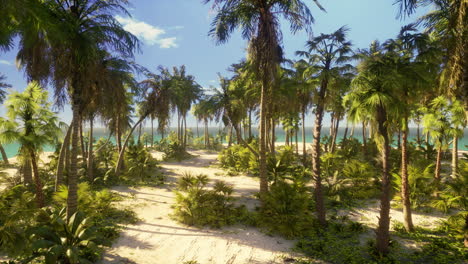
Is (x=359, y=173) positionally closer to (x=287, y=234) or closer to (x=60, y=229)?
(x=287, y=234)

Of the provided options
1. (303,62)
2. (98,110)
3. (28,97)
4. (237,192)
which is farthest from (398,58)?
(28,97)

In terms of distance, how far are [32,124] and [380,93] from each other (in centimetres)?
1465

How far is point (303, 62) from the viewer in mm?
9789

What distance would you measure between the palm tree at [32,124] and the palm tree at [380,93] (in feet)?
44.4

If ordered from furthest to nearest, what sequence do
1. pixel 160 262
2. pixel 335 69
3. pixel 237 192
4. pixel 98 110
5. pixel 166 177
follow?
pixel 166 177, pixel 237 192, pixel 98 110, pixel 335 69, pixel 160 262

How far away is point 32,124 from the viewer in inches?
387

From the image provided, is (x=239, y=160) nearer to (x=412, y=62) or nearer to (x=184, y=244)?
(x=184, y=244)

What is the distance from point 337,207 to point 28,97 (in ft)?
56.0

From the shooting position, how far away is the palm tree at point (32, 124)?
9406mm

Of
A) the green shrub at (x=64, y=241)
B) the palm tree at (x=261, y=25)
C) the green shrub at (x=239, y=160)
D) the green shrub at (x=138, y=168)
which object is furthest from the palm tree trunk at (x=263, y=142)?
the green shrub at (x=138, y=168)

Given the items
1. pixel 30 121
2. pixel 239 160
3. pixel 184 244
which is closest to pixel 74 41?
pixel 30 121

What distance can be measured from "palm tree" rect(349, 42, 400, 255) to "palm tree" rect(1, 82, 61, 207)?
532 inches

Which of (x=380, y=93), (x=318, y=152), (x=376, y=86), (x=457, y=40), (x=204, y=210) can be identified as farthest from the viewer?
(x=204, y=210)

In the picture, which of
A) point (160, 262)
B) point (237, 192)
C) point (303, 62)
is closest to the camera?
point (160, 262)
